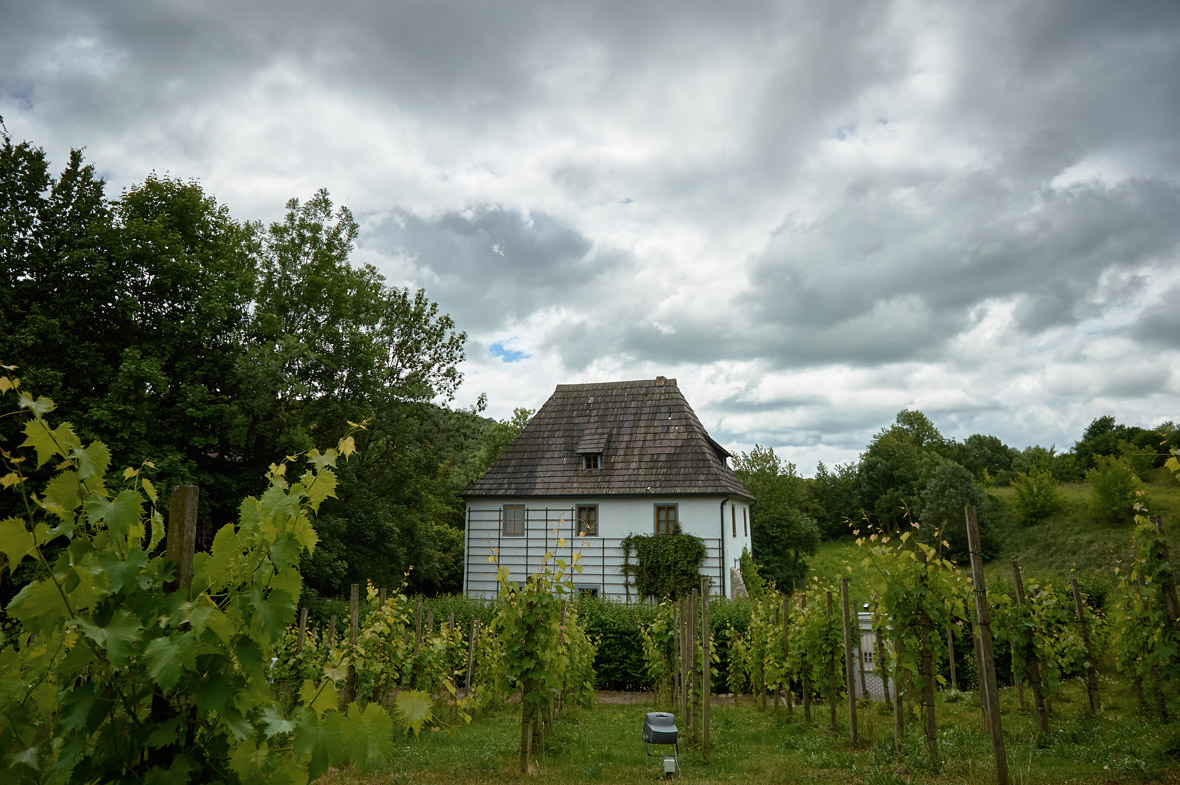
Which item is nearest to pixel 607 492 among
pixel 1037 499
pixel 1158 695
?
pixel 1158 695

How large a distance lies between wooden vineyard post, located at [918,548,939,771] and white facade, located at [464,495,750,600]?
14395 mm

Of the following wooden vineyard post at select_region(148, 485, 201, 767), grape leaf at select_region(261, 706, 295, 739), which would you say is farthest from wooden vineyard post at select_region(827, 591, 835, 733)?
wooden vineyard post at select_region(148, 485, 201, 767)

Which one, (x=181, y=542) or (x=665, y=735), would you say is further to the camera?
(x=665, y=735)

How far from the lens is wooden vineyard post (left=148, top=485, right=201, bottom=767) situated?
2.30 metres

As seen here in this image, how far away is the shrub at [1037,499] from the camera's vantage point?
32.5 m

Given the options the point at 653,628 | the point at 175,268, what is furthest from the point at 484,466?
the point at 653,628

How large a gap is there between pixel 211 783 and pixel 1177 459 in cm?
838

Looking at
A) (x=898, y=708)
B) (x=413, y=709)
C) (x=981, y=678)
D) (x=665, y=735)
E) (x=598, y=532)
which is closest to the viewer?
(x=413, y=709)

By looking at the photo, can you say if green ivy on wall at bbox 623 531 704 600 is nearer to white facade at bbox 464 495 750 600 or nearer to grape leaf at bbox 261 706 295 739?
white facade at bbox 464 495 750 600

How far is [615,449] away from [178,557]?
2296 centimetres

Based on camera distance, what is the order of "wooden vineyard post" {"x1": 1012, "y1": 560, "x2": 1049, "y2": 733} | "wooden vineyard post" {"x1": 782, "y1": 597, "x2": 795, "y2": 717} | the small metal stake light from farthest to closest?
1. "wooden vineyard post" {"x1": 782, "y1": 597, "x2": 795, "y2": 717}
2. "wooden vineyard post" {"x1": 1012, "y1": 560, "x2": 1049, "y2": 733}
3. the small metal stake light

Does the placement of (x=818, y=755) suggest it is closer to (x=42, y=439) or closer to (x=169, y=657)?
(x=169, y=657)

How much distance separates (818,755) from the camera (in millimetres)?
8461

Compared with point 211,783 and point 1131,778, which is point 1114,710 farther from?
point 211,783
